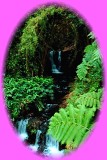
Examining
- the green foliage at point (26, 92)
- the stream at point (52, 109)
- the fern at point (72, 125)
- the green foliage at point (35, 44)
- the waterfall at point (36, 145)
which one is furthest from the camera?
the green foliage at point (26, 92)

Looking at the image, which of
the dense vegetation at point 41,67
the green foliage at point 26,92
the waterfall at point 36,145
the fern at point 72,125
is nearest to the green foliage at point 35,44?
the dense vegetation at point 41,67

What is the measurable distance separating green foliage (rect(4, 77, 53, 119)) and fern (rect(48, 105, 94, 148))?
11.7 ft

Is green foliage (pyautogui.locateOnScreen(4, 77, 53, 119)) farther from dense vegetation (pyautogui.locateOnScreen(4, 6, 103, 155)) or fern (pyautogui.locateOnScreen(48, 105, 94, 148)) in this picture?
fern (pyautogui.locateOnScreen(48, 105, 94, 148))

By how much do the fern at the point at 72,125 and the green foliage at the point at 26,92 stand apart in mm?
3570

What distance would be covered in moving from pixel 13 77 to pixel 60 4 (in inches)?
169

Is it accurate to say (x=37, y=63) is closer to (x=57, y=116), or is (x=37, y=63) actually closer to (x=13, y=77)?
(x=13, y=77)

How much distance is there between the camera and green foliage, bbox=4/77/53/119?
220 inches

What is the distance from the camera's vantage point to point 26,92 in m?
5.91

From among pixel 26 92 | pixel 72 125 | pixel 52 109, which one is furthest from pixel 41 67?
pixel 72 125

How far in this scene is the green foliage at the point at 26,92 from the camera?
18.3 feet

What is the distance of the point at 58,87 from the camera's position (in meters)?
6.47

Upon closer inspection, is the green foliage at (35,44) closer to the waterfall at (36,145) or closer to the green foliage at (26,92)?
the green foliage at (26,92)

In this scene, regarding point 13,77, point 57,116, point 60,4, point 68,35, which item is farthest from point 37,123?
point 60,4

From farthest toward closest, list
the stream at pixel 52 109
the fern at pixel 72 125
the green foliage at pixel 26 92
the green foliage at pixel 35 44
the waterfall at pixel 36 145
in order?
the green foliage at pixel 26 92
the stream at pixel 52 109
the green foliage at pixel 35 44
the waterfall at pixel 36 145
the fern at pixel 72 125
